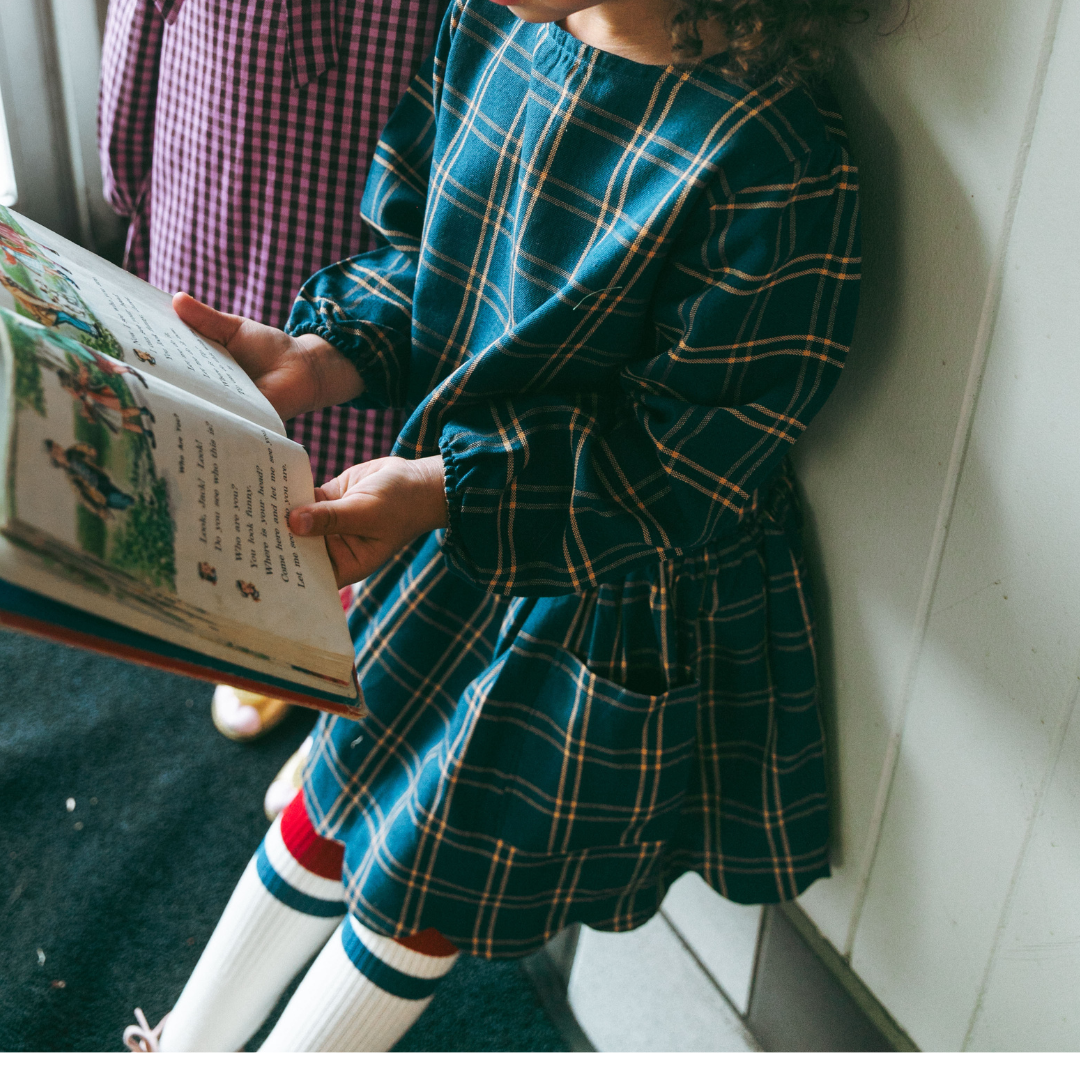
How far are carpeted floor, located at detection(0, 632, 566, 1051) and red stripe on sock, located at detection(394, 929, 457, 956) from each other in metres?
0.27

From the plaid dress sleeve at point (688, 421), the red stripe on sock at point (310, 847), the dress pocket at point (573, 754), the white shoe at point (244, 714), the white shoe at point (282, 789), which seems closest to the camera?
the plaid dress sleeve at point (688, 421)

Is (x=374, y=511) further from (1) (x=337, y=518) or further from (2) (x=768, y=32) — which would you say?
(2) (x=768, y=32)

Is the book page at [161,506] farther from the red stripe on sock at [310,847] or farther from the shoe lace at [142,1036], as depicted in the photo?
the shoe lace at [142,1036]

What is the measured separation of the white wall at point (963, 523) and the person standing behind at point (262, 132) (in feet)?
1.51

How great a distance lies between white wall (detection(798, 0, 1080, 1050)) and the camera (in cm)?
56

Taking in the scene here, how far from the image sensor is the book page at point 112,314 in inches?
20.3

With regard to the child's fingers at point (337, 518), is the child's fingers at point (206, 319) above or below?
above

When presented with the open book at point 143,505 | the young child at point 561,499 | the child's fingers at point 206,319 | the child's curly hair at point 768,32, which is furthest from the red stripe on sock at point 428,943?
the child's curly hair at point 768,32

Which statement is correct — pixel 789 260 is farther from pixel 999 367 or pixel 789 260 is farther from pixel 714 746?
pixel 714 746

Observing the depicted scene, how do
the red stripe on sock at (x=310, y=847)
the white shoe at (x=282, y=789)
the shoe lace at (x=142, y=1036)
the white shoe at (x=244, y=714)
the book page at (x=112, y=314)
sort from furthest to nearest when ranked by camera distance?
the white shoe at (x=244, y=714) → the white shoe at (x=282, y=789) → the shoe lace at (x=142, y=1036) → the red stripe on sock at (x=310, y=847) → the book page at (x=112, y=314)

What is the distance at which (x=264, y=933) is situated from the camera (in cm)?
89

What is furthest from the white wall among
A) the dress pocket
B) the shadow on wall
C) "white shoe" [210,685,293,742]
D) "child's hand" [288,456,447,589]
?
"white shoe" [210,685,293,742]

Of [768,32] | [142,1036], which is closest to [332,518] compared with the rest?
[768,32]
